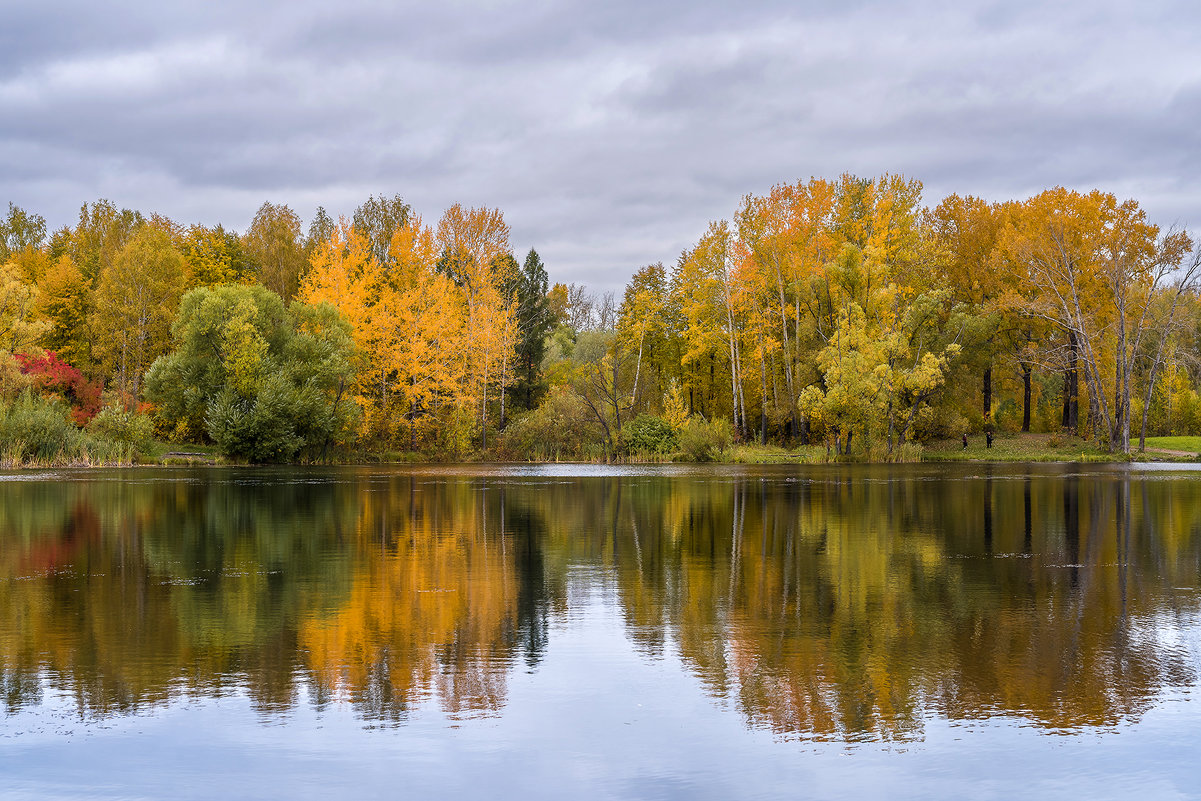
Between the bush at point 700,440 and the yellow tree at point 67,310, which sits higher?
the yellow tree at point 67,310

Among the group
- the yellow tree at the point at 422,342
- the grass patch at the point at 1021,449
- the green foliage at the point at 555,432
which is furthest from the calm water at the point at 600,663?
the grass patch at the point at 1021,449

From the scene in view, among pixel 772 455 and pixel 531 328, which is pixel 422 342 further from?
pixel 772 455

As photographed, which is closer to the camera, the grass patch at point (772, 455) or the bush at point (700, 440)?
the bush at point (700, 440)

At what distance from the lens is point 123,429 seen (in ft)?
166

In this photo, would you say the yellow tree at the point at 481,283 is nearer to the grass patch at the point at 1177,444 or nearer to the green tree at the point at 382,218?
the green tree at the point at 382,218

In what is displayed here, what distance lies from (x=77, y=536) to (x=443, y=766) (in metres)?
14.6

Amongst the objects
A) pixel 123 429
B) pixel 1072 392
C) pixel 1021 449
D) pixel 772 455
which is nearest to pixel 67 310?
pixel 123 429

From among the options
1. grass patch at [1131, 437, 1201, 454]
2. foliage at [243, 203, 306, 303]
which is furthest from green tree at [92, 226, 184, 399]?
grass patch at [1131, 437, 1201, 454]

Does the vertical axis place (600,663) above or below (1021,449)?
above

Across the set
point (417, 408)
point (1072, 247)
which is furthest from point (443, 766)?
point (1072, 247)

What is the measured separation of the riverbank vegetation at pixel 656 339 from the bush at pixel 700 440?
0.45 ft

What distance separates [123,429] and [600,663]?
48617 millimetres

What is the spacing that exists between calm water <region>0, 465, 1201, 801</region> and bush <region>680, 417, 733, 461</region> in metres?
37.6

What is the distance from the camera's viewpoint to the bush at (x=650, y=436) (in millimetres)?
58406
